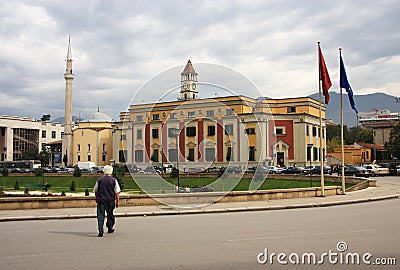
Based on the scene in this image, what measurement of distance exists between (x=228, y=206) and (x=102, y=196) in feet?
26.5

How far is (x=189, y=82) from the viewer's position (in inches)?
676

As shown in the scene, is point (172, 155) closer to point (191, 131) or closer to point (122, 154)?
point (191, 131)

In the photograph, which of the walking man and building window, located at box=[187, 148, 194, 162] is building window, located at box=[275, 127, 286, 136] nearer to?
building window, located at box=[187, 148, 194, 162]

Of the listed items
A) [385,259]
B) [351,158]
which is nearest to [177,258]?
[385,259]

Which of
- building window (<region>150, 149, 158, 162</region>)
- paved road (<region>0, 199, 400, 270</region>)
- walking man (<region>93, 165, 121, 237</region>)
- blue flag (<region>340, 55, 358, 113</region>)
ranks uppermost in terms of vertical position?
blue flag (<region>340, 55, 358, 113</region>)

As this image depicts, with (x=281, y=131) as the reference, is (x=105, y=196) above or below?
below

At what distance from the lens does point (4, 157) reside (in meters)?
115

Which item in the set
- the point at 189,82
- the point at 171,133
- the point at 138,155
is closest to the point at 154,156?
the point at 138,155

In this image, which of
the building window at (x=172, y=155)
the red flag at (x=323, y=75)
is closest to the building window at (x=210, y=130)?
the building window at (x=172, y=155)

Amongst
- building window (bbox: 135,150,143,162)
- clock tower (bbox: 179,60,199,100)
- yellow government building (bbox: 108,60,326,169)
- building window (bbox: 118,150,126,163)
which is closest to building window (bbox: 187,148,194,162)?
yellow government building (bbox: 108,60,326,169)

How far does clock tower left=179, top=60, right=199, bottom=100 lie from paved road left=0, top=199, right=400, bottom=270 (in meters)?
4.79

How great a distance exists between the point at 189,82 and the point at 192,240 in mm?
8097

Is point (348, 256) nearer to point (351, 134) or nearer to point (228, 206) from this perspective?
point (228, 206)

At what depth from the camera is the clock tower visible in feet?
55.4
